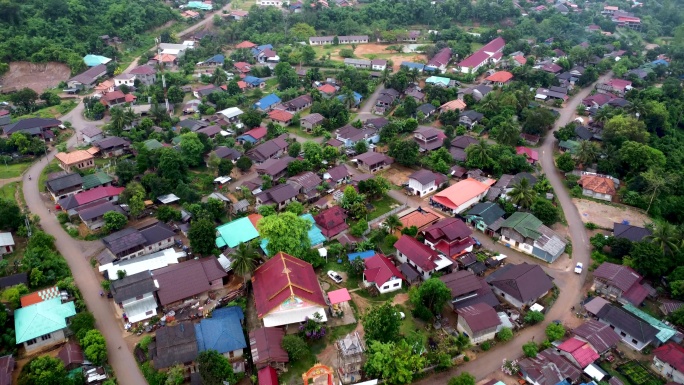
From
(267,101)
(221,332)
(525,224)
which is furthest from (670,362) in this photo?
(267,101)

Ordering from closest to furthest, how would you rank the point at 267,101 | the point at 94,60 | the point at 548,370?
the point at 548,370
the point at 267,101
the point at 94,60

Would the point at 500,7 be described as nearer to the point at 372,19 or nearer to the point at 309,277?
the point at 372,19

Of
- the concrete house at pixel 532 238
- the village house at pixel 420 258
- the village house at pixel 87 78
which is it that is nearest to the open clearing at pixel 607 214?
the concrete house at pixel 532 238

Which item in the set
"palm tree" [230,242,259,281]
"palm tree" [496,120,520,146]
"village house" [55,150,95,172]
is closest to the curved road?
"palm tree" [496,120,520,146]

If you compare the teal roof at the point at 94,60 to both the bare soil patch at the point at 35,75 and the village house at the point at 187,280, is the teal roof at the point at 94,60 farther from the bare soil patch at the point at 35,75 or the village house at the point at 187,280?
the village house at the point at 187,280

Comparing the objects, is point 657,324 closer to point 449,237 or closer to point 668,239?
point 668,239

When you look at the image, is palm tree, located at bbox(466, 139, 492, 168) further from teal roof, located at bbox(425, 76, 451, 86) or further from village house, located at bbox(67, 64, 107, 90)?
village house, located at bbox(67, 64, 107, 90)
